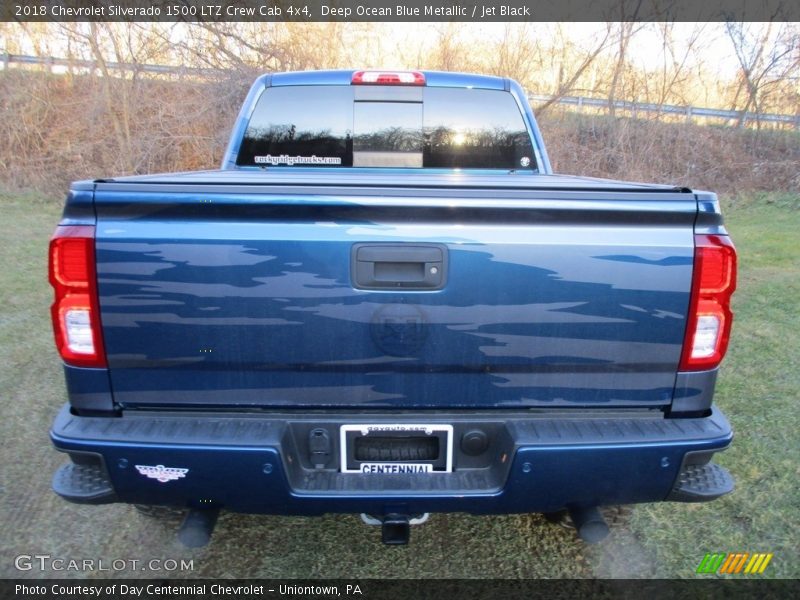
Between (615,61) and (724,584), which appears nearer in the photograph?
(724,584)

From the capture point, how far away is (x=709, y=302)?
6.06 ft

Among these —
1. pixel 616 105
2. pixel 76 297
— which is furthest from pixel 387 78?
pixel 616 105

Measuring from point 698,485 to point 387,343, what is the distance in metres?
1.22

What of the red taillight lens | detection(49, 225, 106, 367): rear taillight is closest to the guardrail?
the red taillight lens

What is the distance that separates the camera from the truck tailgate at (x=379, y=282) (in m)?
1.78

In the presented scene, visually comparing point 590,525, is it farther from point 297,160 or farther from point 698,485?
point 297,160

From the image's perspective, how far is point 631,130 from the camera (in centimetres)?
1465

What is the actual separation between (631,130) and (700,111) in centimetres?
222

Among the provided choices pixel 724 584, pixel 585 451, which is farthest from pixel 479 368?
pixel 724 584

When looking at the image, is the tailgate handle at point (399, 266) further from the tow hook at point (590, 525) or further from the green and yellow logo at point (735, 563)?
the green and yellow logo at point (735, 563)

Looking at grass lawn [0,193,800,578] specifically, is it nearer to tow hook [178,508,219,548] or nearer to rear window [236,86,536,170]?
tow hook [178,508,219,548]

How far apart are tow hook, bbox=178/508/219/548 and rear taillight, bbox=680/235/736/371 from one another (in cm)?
173

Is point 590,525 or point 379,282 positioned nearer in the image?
point 379,282

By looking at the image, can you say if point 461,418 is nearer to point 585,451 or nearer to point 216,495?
point 585,451
